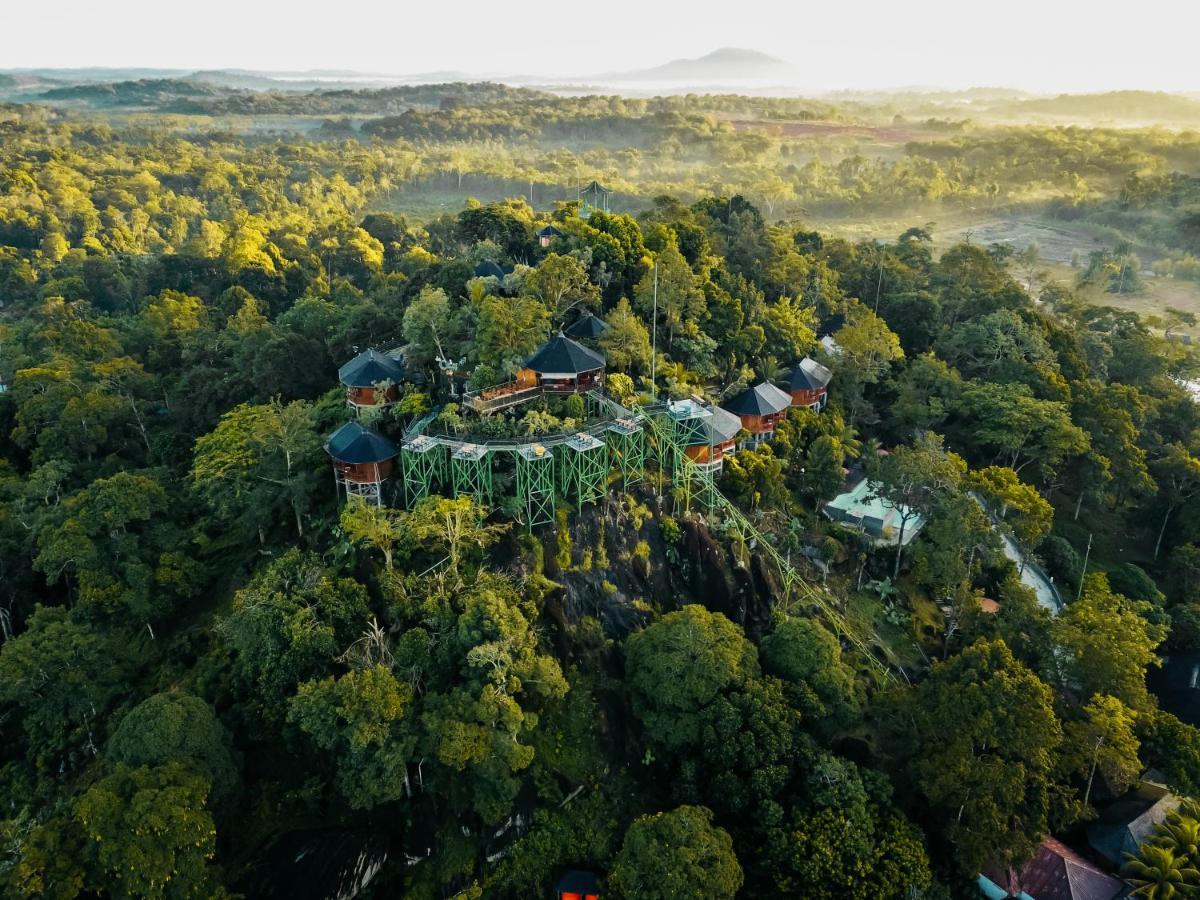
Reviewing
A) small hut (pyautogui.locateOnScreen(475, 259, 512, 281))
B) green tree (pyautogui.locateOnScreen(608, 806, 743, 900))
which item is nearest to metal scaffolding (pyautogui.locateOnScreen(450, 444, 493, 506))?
green tree (pyautogui.locateOnScreen(608, 806, 743, 900))

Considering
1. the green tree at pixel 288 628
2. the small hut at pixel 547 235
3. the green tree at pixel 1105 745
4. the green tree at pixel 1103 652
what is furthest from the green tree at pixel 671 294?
the green tree at pixel 1105 745

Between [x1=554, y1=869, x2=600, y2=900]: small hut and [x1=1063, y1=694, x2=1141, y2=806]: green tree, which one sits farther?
[x1=1063, y1=694, x2=1141, y2=806]: green tree

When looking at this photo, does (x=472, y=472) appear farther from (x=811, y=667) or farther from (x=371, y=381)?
(x=811, y=667)

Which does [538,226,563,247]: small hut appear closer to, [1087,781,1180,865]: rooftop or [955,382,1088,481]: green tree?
[955,382,1088,481]: green tree

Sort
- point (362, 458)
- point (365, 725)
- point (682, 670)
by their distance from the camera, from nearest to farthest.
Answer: point (365, 725) → point (682, 670) → point (362, 458)

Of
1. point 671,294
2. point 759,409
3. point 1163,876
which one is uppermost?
point 671,294

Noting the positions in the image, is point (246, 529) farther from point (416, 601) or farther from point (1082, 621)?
point (1082, 621)

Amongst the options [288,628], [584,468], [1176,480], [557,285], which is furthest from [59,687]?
[1176,480]
